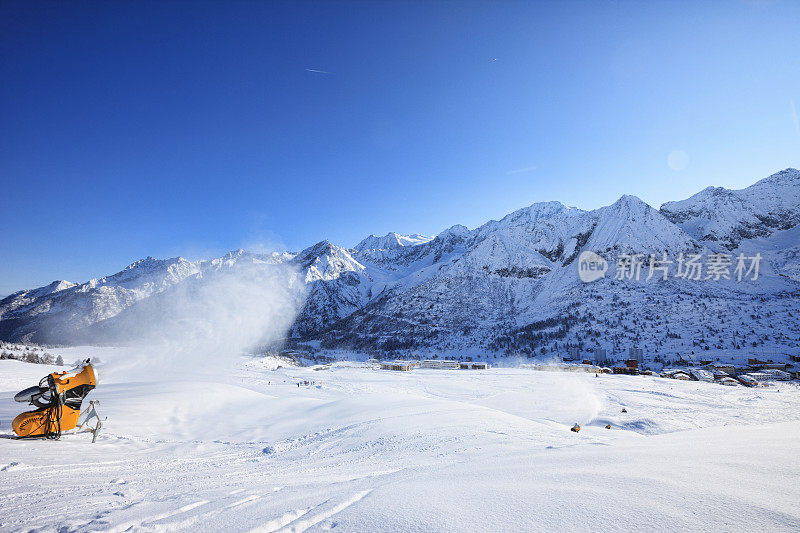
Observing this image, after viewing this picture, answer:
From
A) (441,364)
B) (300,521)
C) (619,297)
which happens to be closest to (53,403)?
(300,521)

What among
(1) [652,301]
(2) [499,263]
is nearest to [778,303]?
(1) [652,301]

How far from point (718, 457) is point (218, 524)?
261 inches

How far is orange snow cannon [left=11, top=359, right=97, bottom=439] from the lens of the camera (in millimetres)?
6941

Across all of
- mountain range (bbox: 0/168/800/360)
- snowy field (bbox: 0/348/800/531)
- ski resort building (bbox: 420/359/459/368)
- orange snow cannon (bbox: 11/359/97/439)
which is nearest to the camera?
snowy field (bbox: 0/348/800/531)

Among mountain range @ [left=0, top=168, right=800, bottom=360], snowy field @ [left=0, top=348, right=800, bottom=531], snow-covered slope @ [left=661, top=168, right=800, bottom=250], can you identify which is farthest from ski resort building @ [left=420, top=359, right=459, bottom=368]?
snow-covered slope @ [left=661, top=168, right=800, bottom=250]

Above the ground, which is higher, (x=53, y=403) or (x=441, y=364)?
(x=53, y=403)

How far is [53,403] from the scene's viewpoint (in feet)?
23.6

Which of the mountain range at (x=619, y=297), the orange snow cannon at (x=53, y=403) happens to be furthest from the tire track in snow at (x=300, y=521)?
the mountain range at (x=619, y=297)

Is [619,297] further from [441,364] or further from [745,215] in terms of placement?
[745,215]

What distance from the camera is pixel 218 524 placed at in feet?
10.5

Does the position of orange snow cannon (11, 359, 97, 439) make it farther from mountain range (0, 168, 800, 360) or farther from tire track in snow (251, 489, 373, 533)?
mountain range (0, 168, 800, 360)

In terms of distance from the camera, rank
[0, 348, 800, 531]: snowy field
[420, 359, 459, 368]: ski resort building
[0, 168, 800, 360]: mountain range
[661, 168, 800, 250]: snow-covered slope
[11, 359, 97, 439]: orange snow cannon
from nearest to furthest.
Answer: [0, 348, 800, 531]: snowy field < [11, 359, 97, 439]: orange snow cannon < [420, 359, 459, 368]: ski resort building < [0, 168, 800, 360]: mountain range < [661, 168, 800, 250]: snow-covered slope

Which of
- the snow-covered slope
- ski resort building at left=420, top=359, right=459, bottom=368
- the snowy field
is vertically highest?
the snow-covered slope

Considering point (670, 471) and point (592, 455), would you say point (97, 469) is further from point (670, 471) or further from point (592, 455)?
point (670, 471)
